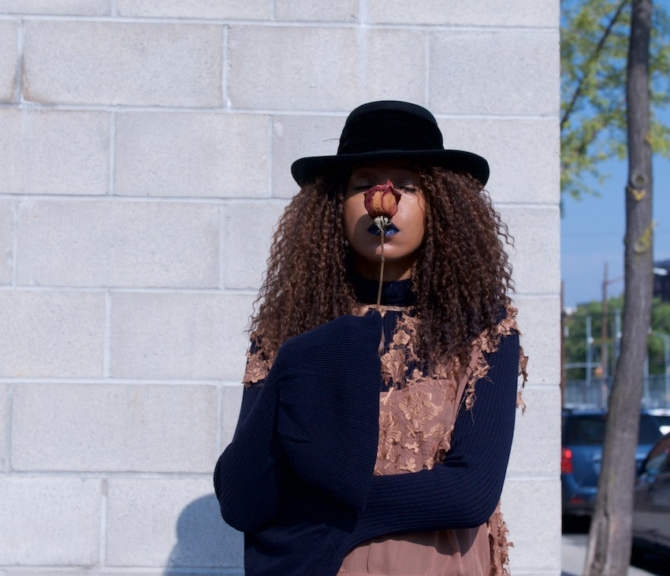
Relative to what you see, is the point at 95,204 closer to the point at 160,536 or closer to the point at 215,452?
the point at 215,452

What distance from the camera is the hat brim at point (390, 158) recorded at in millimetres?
2068

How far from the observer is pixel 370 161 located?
82.7 inches

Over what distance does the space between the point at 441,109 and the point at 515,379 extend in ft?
5.26

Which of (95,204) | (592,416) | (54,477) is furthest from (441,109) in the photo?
(592,416)

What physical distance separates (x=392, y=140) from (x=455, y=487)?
2.49 ft

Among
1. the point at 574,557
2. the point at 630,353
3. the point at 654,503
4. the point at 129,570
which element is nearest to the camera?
the point at 129,570

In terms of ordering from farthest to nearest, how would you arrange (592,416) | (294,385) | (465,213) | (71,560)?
(592,416) < (71,560) < (465,213) < (294,385)

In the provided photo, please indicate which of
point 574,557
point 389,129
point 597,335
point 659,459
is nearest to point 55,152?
point 389,129

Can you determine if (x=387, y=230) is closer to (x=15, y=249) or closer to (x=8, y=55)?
(x=15, y=249)

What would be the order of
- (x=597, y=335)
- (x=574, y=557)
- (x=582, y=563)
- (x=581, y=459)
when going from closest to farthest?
(x=582, y=563) → (x=574, y=557) → (x=581, y=459) → (x=597, y=335)

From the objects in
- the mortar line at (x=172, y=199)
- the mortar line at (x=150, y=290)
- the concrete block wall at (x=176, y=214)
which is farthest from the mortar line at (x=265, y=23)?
the mortar line at (x=150, y=290)

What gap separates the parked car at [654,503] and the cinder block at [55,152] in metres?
6.36

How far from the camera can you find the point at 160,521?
3.25 meters

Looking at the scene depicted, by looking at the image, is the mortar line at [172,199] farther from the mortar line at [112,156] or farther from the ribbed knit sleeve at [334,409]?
the ribbed knit sleeve at [334,409]
